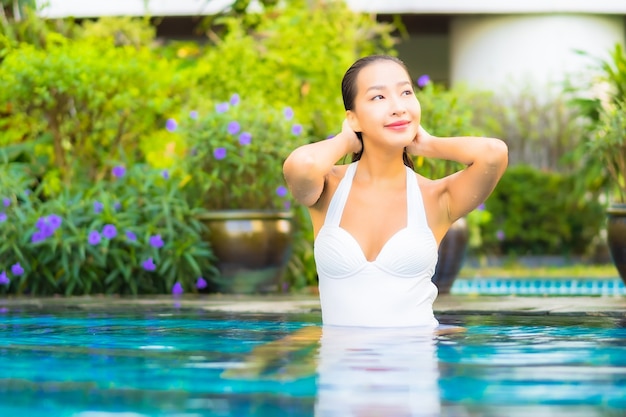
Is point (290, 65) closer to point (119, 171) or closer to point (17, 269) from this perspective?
point (119, 171)

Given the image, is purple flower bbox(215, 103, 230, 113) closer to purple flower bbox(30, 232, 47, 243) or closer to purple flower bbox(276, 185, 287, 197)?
purple flower bbox(276, 185, 287, 197)

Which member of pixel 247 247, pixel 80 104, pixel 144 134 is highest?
pixel 80 104

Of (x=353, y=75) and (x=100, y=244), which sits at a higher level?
(x=353, y=75)

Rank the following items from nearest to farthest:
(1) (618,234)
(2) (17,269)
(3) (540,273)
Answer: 1. (1) (618,234)
2. (2) (17,269)
3. (3) (540,273)

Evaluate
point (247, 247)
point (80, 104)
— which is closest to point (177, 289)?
point (247, 247)

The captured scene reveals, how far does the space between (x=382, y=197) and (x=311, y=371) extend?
113 centimetres

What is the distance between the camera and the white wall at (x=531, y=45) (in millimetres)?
19000

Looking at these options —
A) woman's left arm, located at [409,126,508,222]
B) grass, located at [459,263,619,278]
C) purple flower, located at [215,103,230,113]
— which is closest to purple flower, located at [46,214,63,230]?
purple flower, located at [215,103,230,113]

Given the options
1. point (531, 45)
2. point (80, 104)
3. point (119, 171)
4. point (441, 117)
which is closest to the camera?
point (441, 117)

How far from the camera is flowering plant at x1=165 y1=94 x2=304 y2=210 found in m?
7.88

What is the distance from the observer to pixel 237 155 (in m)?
7.95

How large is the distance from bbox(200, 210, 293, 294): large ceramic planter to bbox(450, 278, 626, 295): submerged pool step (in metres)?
3.39

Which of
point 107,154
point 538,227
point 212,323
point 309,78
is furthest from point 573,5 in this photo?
point 212,323

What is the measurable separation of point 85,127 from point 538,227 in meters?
7.55
